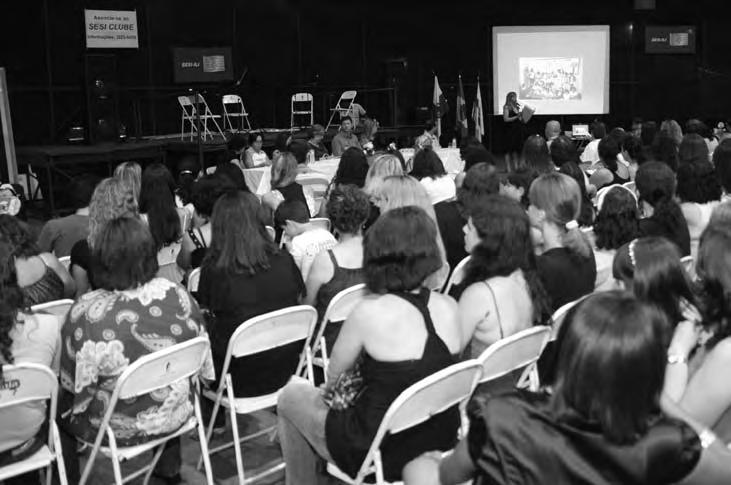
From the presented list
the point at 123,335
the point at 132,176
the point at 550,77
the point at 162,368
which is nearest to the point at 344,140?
the point at 132,176

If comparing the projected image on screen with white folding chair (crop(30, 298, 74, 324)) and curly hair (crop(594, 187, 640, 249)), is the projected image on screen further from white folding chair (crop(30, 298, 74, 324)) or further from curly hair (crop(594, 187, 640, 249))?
white folding chair (crop(30, 298, 74, 324))

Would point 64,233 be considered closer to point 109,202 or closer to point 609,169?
point 109,202

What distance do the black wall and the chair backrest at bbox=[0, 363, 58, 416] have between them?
10.1 metres

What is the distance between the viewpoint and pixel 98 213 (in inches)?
176

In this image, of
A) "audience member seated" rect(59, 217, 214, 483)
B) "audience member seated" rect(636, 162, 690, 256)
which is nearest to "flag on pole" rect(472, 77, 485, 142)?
"audience member seated" rect(636, 162, 690, 256)

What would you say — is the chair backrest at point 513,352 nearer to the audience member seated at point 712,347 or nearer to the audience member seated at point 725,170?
the audience member seated at point 712,347

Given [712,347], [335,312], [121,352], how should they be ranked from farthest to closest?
[335,312] < [121,352] < [712,347]

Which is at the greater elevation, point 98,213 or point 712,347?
point 98,213

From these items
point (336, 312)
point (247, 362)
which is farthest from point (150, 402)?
point (336, 312)

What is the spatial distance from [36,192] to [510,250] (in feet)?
31.2

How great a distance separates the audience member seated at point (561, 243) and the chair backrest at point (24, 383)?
2.07m

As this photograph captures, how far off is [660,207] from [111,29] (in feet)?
34.4

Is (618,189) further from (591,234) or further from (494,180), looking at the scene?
(494,180)

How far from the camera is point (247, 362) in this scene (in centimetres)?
331
